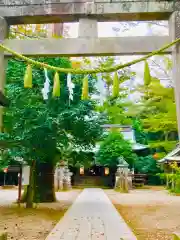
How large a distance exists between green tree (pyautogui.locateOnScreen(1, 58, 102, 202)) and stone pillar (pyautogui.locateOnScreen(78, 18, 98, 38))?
14.9 ft

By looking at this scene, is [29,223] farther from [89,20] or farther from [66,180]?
[66,180]

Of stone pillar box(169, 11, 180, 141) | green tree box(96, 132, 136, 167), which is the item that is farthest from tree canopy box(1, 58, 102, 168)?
green tree box(96, 132, 136, 167)

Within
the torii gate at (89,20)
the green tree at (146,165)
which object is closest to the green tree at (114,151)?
the green tree at (146,165)

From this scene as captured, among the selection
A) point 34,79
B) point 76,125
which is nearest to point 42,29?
point 34,79

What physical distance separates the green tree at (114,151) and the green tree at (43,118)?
43.9 feet

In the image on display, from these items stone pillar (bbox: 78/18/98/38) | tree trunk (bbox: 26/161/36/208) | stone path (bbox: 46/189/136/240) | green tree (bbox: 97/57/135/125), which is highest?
green tree (bbox: 97/57/135/125)

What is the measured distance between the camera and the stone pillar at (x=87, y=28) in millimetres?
5555

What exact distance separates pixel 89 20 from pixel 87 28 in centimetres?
18

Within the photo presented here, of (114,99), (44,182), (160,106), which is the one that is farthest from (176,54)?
(114,99)

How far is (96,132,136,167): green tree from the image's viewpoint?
2505 centimetres

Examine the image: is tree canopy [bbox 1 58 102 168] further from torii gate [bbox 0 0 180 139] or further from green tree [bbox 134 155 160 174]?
green tree [bbox 134 155 160 174]

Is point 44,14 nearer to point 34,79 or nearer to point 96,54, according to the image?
point 96,54

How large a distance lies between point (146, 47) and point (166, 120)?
41.3 ft

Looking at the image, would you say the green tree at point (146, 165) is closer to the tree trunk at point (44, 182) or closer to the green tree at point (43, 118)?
the tree trunk at point (44, 182)
